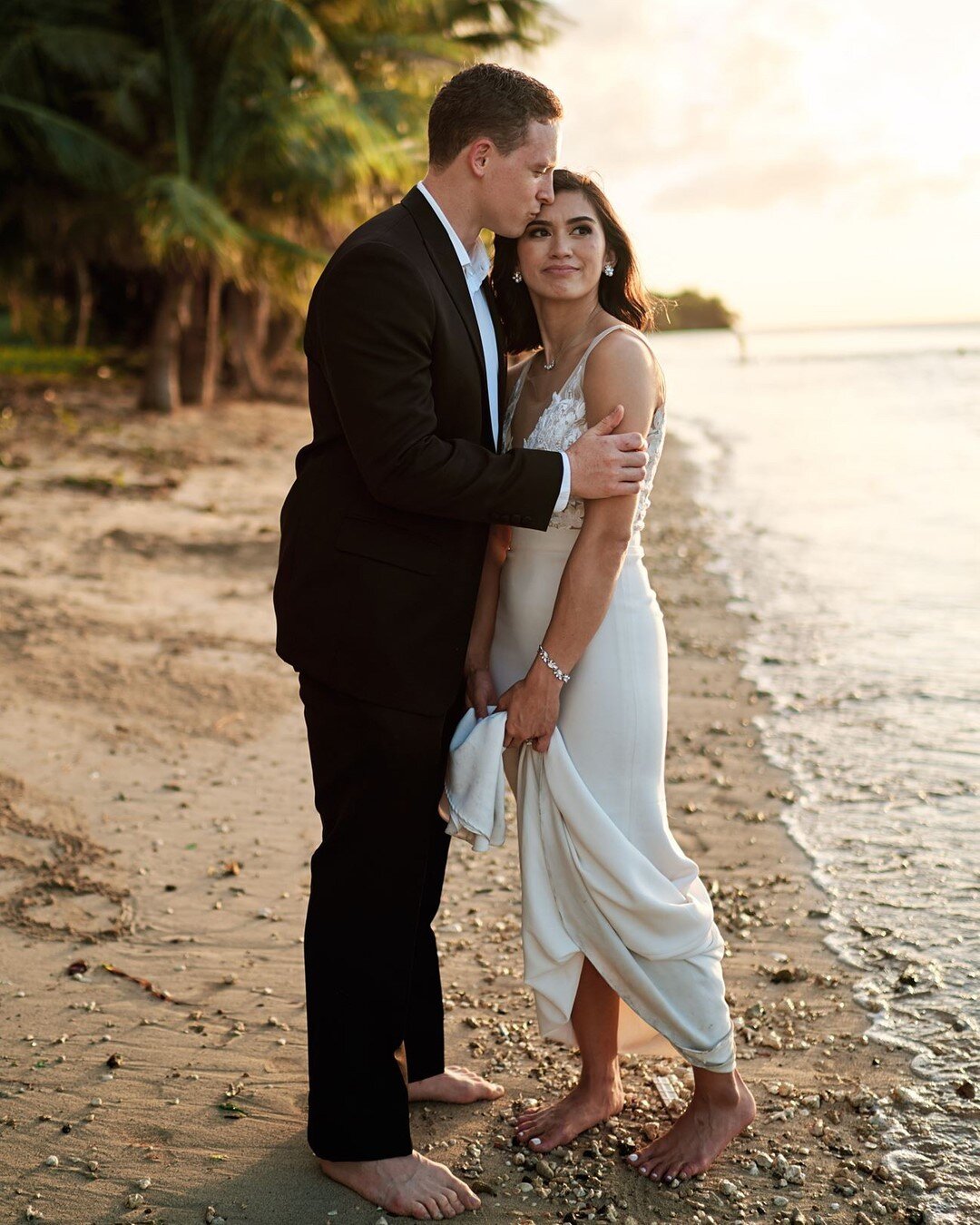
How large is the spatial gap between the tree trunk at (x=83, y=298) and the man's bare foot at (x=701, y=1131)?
17.7 metres

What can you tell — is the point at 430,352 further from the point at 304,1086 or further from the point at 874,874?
the point at 874,874

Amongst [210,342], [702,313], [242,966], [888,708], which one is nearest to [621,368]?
[242,966]

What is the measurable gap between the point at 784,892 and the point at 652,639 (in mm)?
1976

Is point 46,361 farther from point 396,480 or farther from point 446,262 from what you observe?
point 396,480

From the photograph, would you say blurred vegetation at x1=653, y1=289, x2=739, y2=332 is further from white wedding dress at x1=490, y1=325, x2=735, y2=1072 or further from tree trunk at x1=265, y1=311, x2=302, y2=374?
white wedding dress at x1=490, y1=325, x2=735, y2=1072

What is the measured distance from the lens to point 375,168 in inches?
713

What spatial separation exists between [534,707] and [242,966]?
1574mm

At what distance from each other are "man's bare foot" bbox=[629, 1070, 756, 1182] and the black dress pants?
0.58m

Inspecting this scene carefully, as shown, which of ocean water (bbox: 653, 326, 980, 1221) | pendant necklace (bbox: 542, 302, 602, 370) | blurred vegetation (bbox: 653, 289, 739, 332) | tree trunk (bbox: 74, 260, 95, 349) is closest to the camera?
pendant necklace (bbox: 542, 302, 602, 370)

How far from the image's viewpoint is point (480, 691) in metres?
3.00

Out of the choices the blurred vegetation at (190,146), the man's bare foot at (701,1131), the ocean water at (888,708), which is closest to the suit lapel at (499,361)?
the man's bare foot at (701,1131)

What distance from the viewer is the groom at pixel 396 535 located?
2537 millimetres

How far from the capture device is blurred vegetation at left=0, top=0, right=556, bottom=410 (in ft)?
53.2

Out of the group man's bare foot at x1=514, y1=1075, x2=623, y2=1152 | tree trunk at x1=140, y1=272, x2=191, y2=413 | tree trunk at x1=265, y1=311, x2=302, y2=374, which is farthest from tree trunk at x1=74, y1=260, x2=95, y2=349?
man's bare foot at x1=514, y1=1075, x2=623, y2=1152
